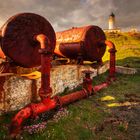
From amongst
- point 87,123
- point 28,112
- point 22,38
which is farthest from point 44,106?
point 22,38

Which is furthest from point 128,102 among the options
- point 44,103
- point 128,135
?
point 44,103

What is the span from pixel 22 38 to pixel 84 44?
4681mm

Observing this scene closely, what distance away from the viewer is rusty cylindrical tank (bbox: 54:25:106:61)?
12070mm

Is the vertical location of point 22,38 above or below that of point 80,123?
above

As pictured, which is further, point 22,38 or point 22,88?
point 22,38

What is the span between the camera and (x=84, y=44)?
1192cm

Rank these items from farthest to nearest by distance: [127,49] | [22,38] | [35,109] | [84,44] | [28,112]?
[127,49] → [84,44] → [22,38] → [35,109] → [28,112]

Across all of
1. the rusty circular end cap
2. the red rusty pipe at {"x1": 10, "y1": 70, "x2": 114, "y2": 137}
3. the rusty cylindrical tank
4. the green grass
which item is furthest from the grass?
the rusty cylindrical tank

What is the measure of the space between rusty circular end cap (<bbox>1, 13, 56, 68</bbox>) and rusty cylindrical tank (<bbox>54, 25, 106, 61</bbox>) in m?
3.82

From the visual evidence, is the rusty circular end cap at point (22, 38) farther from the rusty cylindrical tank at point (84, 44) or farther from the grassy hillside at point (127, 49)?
the grassy hillside at point (127, 49)

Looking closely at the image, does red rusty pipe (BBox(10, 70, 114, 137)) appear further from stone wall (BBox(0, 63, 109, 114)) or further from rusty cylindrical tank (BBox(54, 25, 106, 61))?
rusty cylindrical tank (BBox(54, 25, 106, 61))

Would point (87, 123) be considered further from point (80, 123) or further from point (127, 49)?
point (127, 49)

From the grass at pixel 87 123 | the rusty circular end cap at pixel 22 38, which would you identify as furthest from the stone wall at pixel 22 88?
the rusty circular end cap at pixel 22 38

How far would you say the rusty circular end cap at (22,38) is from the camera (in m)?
7.73
